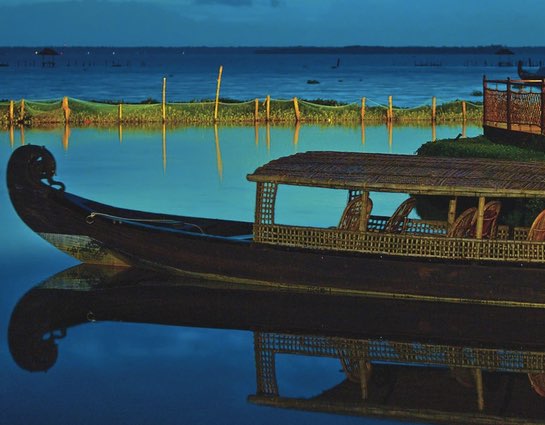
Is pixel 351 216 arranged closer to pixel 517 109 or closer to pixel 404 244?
pixel 404 244

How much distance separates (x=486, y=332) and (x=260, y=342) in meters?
2.35

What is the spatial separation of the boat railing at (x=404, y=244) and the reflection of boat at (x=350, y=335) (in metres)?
0.57

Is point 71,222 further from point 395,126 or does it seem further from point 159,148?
point 395,126

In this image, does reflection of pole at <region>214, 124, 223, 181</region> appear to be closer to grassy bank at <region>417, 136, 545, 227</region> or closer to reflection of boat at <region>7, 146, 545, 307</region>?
grassy bank at <region>417, 136, 545, 227</region>

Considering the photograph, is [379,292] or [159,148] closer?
[379,292]

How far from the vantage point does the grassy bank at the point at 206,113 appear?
3969 cm

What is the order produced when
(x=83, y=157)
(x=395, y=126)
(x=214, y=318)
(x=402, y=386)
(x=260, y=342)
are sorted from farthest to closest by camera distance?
(x=395, y=126)
(x=83, y=157)
(x=214, y=318)
(x=260, y=342)
(x=402, y=386)

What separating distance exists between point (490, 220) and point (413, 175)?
1244 millimetres

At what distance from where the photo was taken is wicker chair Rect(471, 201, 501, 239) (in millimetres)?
13344

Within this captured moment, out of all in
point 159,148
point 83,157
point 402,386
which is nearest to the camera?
point 402,386

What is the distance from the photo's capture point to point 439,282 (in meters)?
12.9

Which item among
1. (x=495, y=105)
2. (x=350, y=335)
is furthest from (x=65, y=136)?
(x=350, y=335)

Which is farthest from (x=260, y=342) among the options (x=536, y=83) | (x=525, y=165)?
(x=536, y=83)

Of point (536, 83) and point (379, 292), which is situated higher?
point (536, 83)
